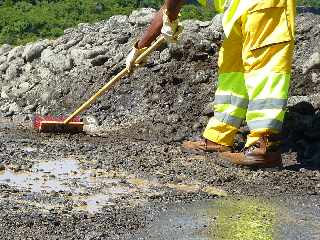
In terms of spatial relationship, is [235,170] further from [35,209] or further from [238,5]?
[35,209]

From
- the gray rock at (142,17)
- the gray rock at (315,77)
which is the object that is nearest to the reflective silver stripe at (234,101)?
the gray rock at (315,77)

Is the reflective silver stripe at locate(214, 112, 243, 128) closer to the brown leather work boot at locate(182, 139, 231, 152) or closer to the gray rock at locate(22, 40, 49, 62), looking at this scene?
the brown leather work boot at locate(182, 139, 231, 152)

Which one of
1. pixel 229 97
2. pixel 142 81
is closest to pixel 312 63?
pixel 229 97

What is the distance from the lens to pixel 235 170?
4.54 metres

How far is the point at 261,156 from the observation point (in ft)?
14.8

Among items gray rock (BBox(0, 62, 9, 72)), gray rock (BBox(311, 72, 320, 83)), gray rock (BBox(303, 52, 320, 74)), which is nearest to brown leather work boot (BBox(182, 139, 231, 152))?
gray rock (BBox(311, 72, 320, 83))

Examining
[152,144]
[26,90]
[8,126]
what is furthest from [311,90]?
[26,90]

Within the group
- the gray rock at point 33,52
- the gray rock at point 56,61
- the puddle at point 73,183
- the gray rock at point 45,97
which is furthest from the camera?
the gray rock at point 33,52

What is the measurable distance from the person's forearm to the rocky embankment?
989 millimetres

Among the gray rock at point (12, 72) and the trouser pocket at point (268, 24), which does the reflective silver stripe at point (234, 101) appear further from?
the gray rock at point (12, 72)

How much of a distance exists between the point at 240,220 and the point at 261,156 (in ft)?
4.07

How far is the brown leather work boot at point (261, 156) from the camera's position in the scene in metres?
4.51

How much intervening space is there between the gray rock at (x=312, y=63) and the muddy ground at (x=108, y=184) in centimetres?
170

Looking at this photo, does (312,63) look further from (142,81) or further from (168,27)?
(168,27)
